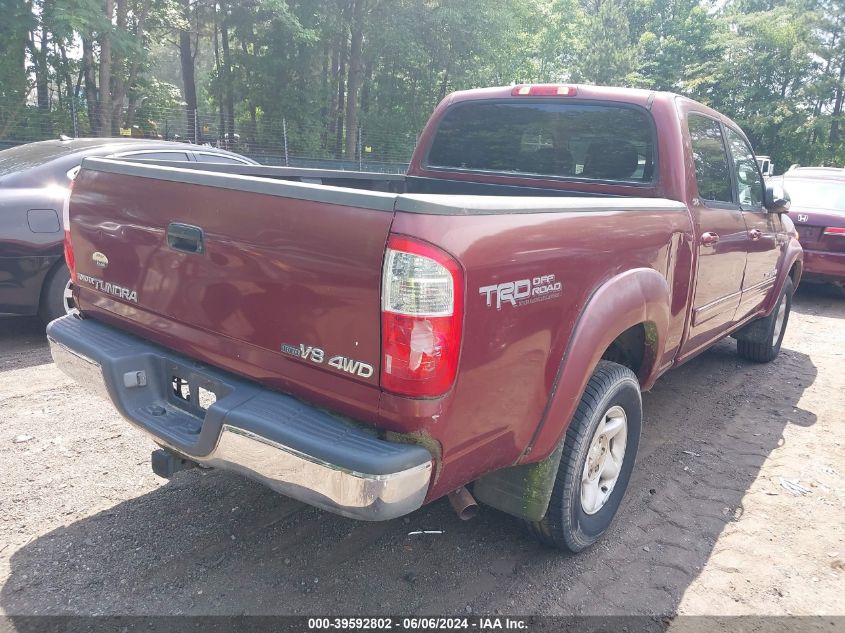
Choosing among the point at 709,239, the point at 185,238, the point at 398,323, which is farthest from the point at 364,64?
the point at 398,323

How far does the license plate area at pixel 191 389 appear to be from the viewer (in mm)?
2324

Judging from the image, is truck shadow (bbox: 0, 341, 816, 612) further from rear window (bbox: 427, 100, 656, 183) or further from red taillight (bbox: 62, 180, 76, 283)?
rear window (bbox: 427, 100, 656, 183)

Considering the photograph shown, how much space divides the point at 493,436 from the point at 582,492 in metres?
0.88

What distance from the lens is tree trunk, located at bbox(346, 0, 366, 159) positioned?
2489 centimetres

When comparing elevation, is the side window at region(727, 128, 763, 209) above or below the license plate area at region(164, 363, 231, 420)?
above

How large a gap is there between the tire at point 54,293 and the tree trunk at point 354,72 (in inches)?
809

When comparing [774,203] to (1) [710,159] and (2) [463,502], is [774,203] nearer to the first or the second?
(1) [710,159]

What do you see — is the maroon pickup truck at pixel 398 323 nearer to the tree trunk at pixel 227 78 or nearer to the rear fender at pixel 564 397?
the rear fender at pixel 564 397

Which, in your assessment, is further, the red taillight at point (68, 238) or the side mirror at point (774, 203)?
the side mirror at point (774, 203)

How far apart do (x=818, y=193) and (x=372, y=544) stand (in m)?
9.04

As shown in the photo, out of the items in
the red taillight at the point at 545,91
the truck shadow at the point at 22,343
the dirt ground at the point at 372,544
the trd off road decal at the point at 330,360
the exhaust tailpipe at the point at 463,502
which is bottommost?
the truck shadow at the point at 22,343

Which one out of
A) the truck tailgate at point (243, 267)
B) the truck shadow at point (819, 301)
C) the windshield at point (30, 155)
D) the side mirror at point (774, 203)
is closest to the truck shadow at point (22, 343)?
the windshield at point (30, 155)

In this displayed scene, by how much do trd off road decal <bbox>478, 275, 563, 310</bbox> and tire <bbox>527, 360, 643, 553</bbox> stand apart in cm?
65

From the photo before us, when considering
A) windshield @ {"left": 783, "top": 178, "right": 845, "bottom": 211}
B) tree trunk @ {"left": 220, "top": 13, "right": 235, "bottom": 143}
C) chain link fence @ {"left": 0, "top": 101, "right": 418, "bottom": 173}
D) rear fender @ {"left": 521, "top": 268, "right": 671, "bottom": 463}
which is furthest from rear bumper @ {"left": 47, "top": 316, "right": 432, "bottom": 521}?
tree trunk @ {"left": 220, "top": 13, "right": 235, "bottom": 143}
